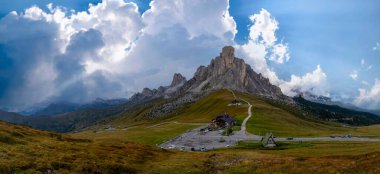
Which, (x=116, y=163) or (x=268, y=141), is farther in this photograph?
(x=268, y=141)

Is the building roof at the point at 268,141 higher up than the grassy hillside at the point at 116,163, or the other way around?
the building roof at the point at 268,141

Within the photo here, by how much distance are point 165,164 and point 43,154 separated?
18748 millimetres

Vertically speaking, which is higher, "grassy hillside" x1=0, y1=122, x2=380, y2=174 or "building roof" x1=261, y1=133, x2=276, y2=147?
"building roof" x1=261, y1=133, x2=276, y2=147

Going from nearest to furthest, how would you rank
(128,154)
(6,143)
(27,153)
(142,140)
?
(27,153) < (6,143) < (128,154) < (142,140)

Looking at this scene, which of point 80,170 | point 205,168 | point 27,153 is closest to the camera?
point 80,170

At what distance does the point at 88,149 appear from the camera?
62781 millimetres

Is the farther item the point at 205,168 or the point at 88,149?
the point at 88,149

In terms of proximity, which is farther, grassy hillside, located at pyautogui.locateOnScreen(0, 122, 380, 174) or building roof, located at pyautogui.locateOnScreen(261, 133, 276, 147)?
building roof, located at pyautogui.locateOnScreen(261, 133, 276, 147)

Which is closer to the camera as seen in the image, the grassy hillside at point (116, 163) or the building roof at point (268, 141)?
the grassy hillside at point (116, 163)

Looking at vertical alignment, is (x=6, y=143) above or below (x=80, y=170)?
above

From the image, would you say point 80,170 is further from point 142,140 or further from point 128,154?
point 142,140

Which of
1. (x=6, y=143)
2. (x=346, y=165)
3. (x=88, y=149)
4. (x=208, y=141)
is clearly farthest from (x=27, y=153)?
(x=208, y=141)

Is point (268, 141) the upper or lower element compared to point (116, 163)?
upper

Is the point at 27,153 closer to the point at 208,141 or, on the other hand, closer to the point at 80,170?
the point at 80,170
